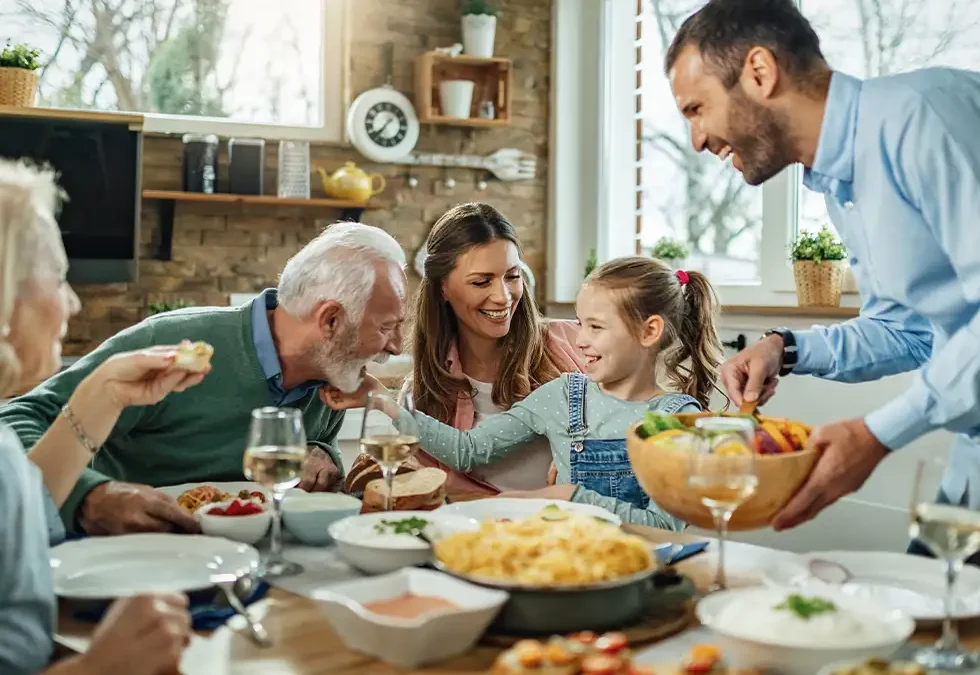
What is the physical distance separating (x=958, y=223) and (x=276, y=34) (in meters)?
4.02

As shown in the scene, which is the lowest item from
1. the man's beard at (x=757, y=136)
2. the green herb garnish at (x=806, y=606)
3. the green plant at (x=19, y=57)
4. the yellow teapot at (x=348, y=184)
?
the green herb garnish at (x=806, y=606)

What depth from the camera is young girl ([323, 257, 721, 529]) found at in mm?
2264

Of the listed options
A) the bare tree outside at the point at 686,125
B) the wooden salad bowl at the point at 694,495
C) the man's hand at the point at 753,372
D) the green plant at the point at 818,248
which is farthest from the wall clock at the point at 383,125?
A: the wooden salad bowl at the point at 694,495

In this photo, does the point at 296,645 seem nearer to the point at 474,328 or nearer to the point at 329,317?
the point at 329,317

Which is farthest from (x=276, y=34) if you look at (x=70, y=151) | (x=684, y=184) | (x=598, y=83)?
(x=684, y=184)

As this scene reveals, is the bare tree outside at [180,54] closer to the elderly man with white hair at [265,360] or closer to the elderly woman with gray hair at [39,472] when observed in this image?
the elderly man with white hair at [265,360]

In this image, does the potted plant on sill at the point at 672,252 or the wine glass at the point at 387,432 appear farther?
the potted plant on sill at the point at 672,252

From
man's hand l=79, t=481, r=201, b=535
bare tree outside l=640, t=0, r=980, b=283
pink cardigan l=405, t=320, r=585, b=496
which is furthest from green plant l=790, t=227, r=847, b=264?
man's hand l=79, t=481, r=201, b=535

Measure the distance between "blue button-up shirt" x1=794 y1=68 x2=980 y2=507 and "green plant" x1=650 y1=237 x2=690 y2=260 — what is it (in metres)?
2.69

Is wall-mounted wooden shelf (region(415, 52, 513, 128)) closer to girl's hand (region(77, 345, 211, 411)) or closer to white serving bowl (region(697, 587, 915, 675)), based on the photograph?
girl's hand (region(77, 345, 211, 411))

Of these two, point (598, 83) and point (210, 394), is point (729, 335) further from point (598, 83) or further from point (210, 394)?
point (210, 394)

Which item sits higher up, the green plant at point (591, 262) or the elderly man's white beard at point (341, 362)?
the green plant at point (591, 262)

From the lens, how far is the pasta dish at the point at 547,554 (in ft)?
3.76

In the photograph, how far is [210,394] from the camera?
2.18 meters
